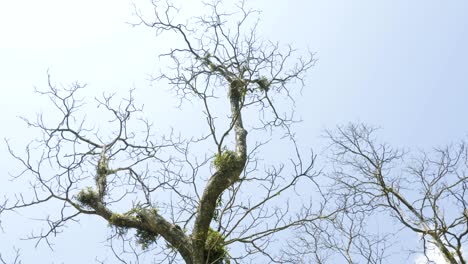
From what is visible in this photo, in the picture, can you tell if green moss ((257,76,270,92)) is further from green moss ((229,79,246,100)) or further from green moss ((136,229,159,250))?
green moss ((136,229,159,250))

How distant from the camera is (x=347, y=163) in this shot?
9.82 meters

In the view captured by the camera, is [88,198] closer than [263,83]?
Yes

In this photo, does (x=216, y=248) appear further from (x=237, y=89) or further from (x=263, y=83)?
(x=263, y=83)

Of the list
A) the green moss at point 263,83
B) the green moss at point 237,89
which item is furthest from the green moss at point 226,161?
the green moss at point 263,83

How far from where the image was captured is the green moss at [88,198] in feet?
17.5

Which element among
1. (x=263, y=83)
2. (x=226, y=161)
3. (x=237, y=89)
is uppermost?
(x=263, y=83)

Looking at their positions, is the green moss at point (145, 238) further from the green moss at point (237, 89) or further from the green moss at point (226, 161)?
the green moss at point (237, 89)

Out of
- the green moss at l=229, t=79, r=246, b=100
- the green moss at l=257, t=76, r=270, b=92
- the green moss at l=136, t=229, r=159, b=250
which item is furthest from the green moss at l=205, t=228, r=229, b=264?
the green moss at l=257, t=76, r=270, b=92

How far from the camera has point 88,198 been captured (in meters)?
5.34

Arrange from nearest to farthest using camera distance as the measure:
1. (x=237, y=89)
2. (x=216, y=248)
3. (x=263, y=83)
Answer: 1. (x=216, y=248)
2. (x=237, y=89)
3. (x=263, y=83)

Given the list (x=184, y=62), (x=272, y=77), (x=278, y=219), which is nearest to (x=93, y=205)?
(x=278, y=219)

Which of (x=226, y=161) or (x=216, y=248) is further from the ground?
(x=226, y=161)

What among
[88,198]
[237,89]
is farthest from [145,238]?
[237,89]

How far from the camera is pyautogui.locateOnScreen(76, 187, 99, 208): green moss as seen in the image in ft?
17.5
